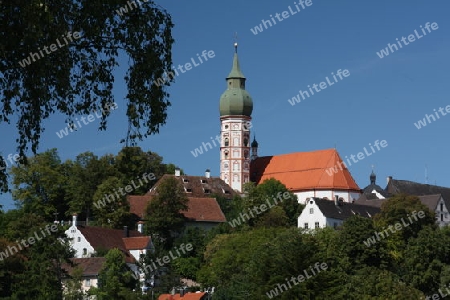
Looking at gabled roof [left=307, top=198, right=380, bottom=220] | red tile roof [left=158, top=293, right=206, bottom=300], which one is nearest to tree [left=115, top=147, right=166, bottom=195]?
gabled roof [left=307, top=198, right=380, bottom=220]

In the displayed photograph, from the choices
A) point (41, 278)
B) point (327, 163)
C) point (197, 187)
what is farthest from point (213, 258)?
point (327, 163)

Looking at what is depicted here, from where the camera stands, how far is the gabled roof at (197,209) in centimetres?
8638

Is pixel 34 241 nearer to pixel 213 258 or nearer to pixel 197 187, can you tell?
pixel 213 258

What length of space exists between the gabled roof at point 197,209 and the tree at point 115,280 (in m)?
18.2

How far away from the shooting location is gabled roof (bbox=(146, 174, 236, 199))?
9994 centimetres

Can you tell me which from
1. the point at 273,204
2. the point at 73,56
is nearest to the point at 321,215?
the point at 273,204

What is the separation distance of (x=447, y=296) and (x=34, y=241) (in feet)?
76.9

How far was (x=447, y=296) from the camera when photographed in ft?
170

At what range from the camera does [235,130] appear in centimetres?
11675

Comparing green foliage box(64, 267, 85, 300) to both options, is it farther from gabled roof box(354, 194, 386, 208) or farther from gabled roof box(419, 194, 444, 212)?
gabled roof box(419, 194, 444, 212)

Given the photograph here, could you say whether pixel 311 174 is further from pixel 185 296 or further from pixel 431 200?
pixel 185 296

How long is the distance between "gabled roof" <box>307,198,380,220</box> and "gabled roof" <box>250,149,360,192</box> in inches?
549

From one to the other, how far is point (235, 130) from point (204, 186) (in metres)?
16.5

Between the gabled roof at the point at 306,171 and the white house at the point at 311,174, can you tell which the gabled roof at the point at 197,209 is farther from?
the gabled roof at the point at 306,171
